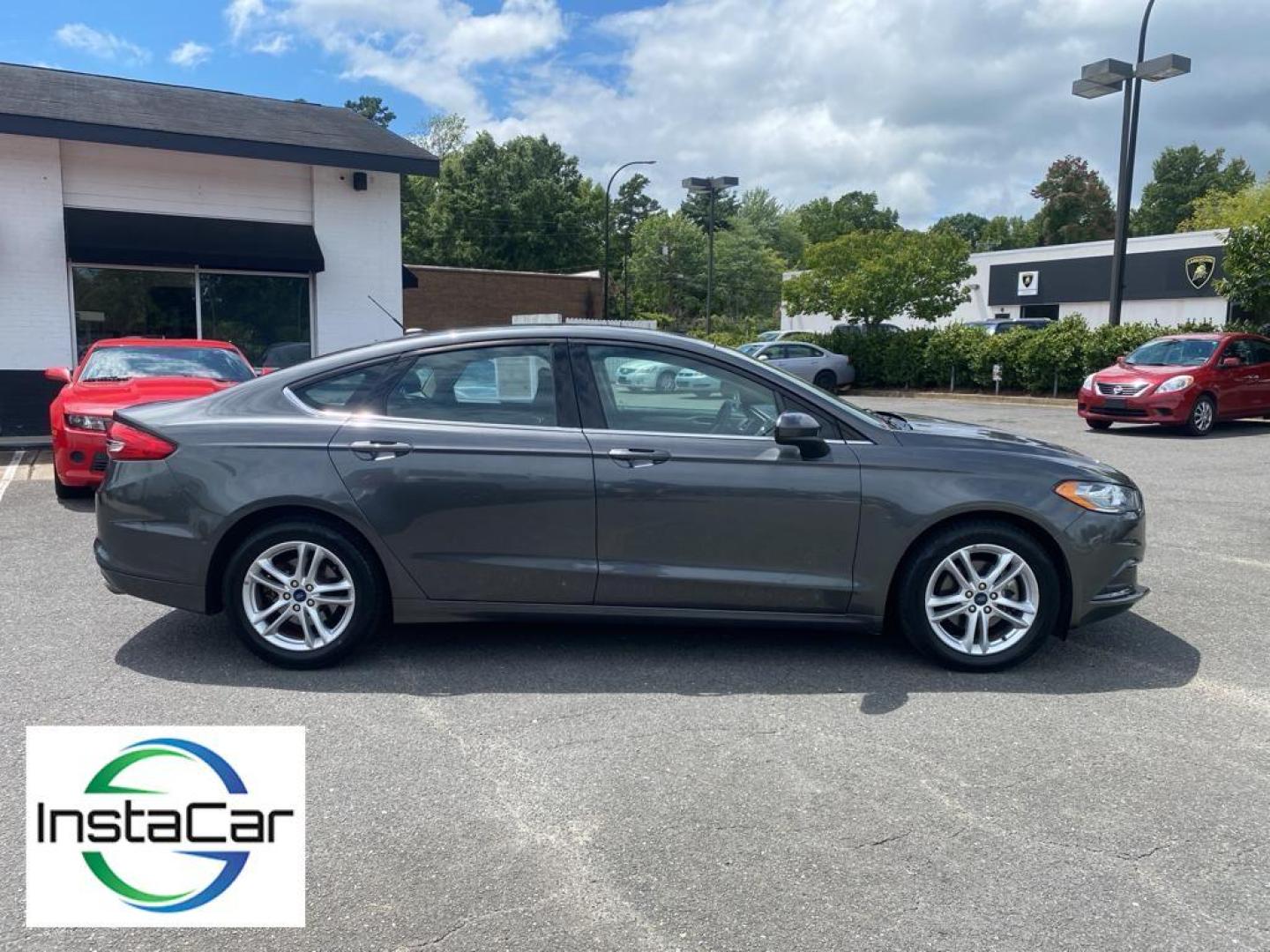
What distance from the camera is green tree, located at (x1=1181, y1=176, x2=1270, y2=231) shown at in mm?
35866

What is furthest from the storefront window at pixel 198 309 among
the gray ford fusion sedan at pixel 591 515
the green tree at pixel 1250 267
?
the green tree at pixel 1250 267

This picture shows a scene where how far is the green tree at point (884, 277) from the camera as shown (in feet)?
94.3

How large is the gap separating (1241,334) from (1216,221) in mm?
35478

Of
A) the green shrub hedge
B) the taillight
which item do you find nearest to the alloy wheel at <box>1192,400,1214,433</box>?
the green shrub hedge

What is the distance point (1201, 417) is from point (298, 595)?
49.3 feet

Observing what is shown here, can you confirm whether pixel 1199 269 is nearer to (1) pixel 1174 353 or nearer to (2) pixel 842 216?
(1) pixel 1174 353

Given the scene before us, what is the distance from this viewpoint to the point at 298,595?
180 inches

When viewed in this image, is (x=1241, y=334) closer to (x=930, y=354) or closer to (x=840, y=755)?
(x=930, y=354)

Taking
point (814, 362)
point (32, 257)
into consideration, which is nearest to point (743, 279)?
point (814, 362)

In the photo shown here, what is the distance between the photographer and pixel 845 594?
4617mm

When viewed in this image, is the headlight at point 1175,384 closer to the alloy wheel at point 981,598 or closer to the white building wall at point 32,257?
the alloy wheel at point 981,598

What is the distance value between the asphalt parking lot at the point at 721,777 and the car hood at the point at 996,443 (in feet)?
3.14

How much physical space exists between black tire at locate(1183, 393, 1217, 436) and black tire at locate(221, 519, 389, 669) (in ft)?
47.4

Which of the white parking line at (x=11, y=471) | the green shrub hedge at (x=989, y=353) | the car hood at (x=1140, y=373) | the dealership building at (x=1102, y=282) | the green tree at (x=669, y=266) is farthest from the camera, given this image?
the green tree at (x=669, y=266)
